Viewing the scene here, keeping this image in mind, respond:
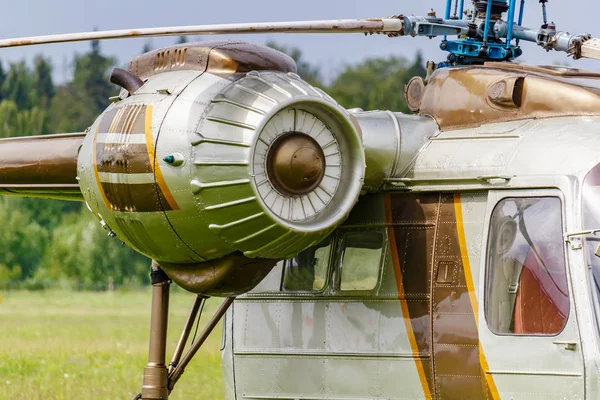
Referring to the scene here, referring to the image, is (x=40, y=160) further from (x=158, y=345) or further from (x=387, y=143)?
(x=387, y=143)

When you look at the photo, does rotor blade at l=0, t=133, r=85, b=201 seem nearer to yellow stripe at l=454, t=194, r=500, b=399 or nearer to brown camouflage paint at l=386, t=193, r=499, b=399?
brown camouflage paint at l=386, t=193, r=499, b=399

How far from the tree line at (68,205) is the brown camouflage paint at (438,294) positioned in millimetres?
20565

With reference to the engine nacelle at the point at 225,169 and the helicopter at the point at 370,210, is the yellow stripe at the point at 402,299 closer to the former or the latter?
the helicopter at the point at 370,210

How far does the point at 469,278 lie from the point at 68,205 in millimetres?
38164

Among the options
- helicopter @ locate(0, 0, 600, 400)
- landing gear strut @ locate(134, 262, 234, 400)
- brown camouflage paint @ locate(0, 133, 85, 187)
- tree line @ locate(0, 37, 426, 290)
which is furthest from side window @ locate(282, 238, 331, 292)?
tree line @ locate(0, 37, 426, 290)

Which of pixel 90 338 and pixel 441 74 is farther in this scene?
pixel 90 338

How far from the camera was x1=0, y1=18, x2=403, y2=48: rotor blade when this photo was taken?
653 centimetres

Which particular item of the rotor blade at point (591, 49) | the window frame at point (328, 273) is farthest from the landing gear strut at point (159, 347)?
the rotor blade at point (591, 49)

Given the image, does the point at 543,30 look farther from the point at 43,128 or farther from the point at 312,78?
the point at 43,128

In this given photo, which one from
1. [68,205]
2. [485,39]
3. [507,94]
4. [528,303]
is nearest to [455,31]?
[485,39]

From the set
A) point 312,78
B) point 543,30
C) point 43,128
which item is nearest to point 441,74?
point 543,30

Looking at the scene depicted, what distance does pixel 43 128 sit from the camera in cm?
4353

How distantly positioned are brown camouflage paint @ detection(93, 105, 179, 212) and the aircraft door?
1749 mm

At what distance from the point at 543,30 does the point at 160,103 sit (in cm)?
259
